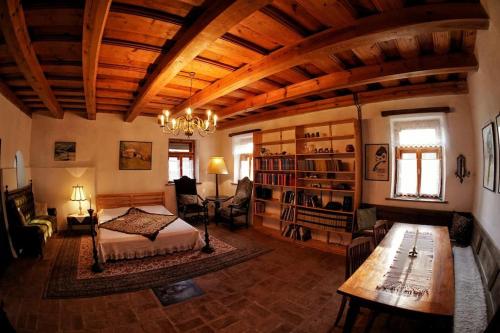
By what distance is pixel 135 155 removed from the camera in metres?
6.10

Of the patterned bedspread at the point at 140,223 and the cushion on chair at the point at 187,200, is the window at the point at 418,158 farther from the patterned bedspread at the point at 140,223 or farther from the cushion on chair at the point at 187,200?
the cushion on chair at the point at 187,200

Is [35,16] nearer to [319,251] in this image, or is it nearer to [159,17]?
[159,17]

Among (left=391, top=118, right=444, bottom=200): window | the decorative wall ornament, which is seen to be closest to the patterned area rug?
(left=391, top=118, right=444, bottom=200): window

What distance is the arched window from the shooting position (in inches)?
174

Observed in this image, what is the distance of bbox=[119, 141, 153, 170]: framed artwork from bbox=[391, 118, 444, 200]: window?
546 centimetres

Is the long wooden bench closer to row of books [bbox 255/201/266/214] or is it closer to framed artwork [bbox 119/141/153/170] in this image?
row of books [bbox 255/201/266/214]

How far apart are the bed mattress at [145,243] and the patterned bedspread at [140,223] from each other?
8 centimetres

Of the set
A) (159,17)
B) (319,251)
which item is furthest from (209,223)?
(159,17)

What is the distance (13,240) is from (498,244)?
5.79 meters

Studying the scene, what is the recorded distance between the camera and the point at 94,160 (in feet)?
18.7

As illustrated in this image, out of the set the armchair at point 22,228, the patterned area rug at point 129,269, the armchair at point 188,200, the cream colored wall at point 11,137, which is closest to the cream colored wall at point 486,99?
the patterned area rug at point 129,269

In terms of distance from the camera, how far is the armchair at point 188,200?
6.12 meters

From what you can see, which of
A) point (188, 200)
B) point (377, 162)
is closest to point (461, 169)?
point (377, 162)

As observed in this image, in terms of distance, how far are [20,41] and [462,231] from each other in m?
5.19
